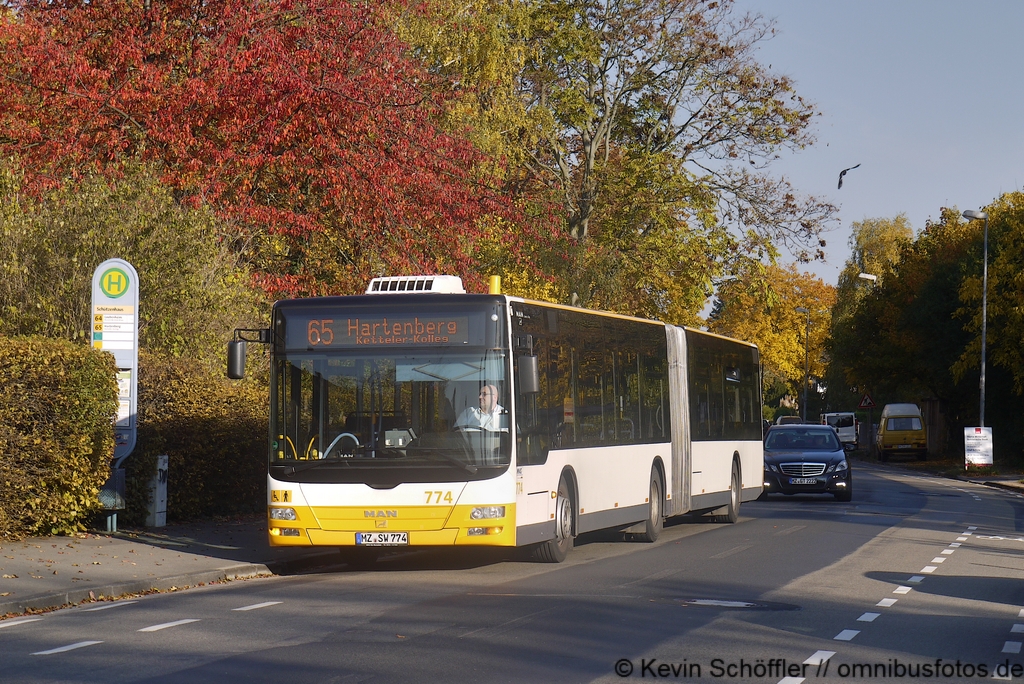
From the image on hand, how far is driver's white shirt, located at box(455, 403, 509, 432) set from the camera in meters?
14.4

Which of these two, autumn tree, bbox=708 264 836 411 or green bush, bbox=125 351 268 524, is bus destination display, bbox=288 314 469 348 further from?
autumn tree, bbox=708 264 836 411

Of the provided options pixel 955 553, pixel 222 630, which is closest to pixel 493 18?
pixel 955 553

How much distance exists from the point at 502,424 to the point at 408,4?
1545cm

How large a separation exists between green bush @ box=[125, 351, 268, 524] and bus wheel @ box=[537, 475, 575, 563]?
219 inches

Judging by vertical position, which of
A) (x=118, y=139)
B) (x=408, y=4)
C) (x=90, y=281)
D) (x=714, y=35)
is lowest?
(x=90, y=281)

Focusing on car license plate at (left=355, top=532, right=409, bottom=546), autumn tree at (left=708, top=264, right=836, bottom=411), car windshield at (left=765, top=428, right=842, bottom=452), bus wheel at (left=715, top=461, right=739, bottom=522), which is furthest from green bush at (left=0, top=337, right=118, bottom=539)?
autumn tree at (left=708, top=264, right=836, bottom=411)

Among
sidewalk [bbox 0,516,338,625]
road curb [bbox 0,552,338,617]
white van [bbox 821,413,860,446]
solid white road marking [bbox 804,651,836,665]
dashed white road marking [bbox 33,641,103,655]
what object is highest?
white van [bbox 821,413,860,446]

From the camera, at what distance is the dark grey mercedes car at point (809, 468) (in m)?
29.2

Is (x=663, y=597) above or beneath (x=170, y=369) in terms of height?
beneath

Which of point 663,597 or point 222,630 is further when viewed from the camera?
point 663,597

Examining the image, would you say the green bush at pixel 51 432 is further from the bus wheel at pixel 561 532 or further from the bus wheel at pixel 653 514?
the bus wheel at pixel 653 514

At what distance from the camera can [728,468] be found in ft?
78.8

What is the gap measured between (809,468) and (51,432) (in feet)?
58.5

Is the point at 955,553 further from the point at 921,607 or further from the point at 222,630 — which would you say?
the point at 222,630
